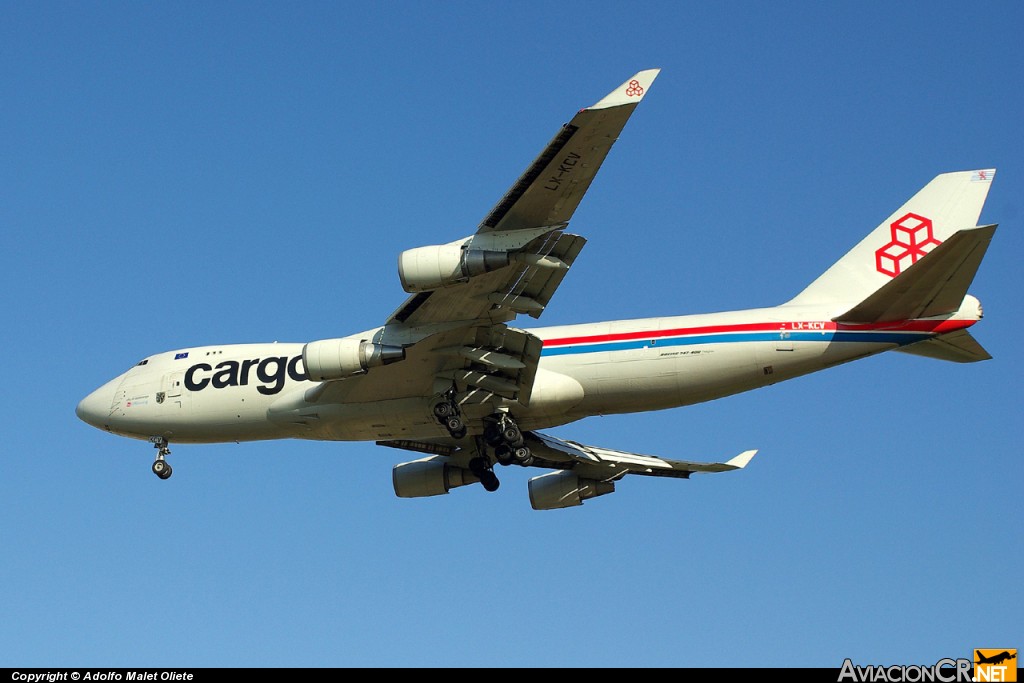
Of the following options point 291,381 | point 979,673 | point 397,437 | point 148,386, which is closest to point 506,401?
point 397,437

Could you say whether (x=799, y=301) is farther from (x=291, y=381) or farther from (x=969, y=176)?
(x=291, y=381)

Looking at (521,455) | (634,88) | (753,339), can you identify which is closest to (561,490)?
(521,455)

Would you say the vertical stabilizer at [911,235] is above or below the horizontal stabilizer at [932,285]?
above

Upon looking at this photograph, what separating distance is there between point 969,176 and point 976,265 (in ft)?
18.5

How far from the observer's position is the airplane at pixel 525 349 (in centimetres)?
2706

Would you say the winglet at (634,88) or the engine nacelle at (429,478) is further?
the engine nacelle at (429,478)

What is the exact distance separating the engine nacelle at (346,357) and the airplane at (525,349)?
34mm

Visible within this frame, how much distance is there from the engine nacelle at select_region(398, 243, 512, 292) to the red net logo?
36.2 feet

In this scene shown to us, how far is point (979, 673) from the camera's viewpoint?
77.1 feet

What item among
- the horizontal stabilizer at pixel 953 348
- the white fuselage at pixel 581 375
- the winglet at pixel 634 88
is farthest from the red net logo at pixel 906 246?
the winglet at pixel 634 88

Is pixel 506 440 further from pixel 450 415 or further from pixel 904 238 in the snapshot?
pixel 904 238

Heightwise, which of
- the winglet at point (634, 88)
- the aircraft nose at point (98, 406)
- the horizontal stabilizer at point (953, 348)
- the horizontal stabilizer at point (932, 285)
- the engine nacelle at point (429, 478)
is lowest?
the horizontal stabilizer at point (953, 348)

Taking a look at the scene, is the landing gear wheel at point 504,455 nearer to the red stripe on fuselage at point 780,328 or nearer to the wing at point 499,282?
the wing at point 499,282

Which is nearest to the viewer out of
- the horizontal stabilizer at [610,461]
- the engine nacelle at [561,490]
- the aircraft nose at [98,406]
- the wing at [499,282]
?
the wing at [499,282]
